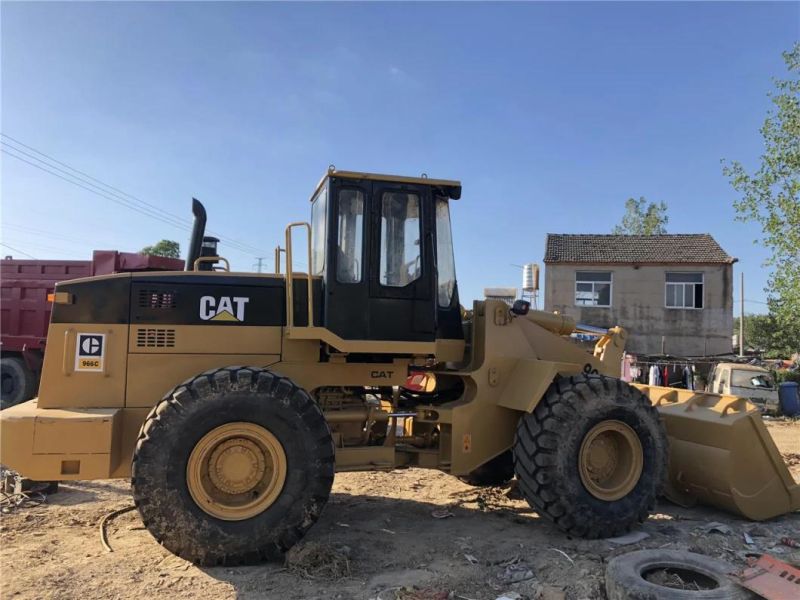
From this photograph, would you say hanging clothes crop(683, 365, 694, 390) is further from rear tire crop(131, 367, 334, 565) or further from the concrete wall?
rear tire crop(131, 367, 334, 565)

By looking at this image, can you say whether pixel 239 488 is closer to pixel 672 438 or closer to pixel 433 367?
pixel 433 367

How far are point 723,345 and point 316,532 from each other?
26.0m

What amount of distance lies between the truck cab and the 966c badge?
1715 cm

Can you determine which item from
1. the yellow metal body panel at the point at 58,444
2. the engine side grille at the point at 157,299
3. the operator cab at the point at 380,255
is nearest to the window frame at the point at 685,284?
the operator cab at the point at 380,255

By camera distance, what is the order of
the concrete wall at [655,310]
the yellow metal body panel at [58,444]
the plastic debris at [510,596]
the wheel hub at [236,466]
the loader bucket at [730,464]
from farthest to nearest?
1. the concrete wall at [655,310]
2. the loader bucket at [730,464]
3. the wheel hub at [236,466]
4. the yellow metal body panel at [58,444]
5. the plastic debris at [510,596]

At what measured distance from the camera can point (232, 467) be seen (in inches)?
177

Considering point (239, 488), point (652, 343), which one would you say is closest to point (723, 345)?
point (652, 343)

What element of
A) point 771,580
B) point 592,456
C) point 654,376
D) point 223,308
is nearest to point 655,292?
point 654,376

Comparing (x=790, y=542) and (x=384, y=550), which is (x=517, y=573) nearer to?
(x=384, y=550)

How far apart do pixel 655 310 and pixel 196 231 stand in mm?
25133

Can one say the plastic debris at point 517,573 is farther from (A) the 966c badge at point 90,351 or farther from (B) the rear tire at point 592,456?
(A) the 966c badge at point 90,351

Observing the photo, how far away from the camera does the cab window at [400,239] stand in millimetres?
5336

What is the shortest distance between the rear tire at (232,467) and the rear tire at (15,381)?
35.1 ft

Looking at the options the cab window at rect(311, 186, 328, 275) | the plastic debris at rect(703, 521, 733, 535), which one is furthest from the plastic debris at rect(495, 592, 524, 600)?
the cab window at rect(311, 186, 328, 275)
